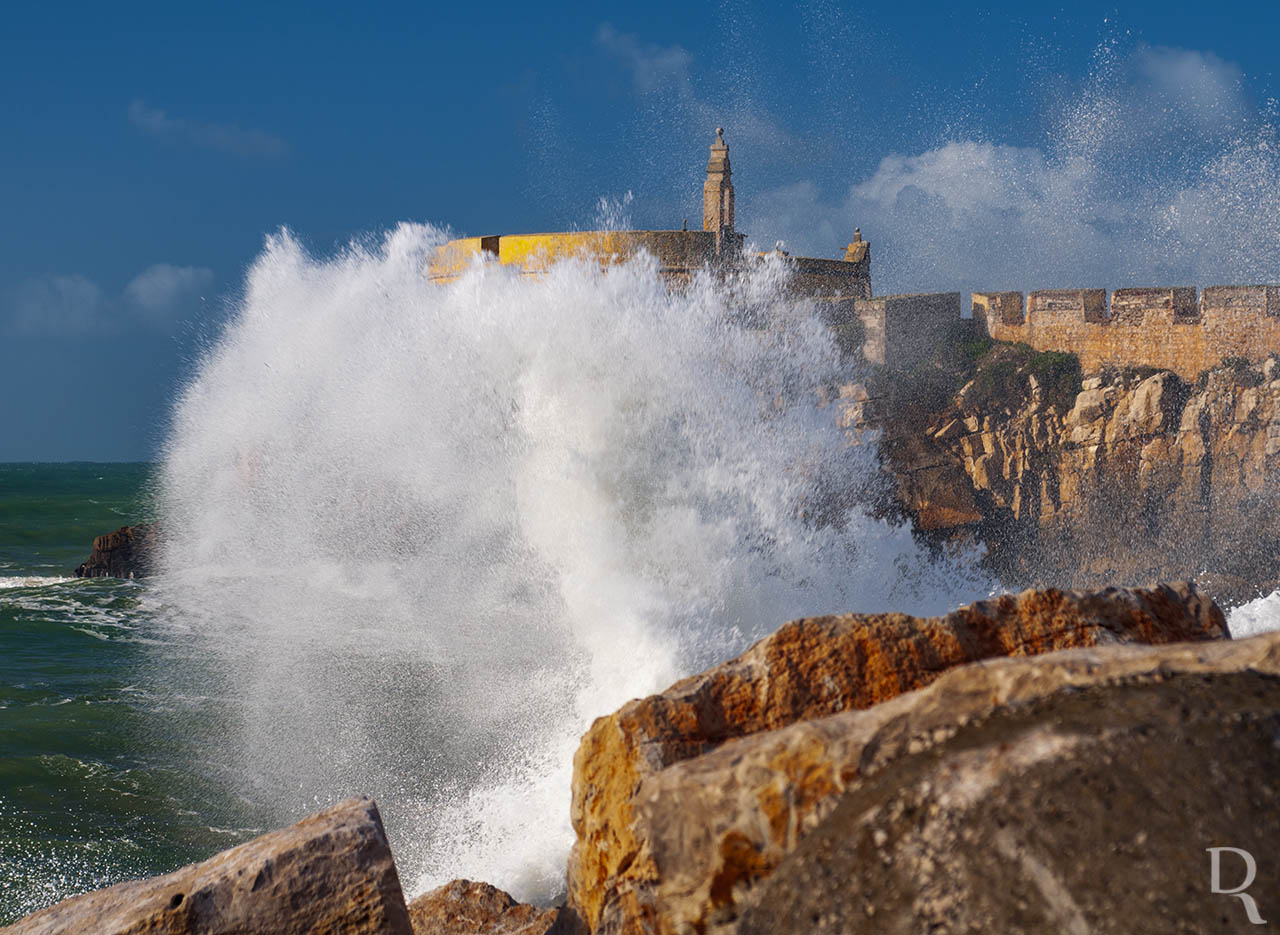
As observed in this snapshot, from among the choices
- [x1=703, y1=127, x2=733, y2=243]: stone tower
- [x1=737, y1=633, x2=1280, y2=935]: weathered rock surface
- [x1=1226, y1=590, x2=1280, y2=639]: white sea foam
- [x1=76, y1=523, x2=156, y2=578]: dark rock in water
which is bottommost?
[x1=737, y1=633, x2=1280, y2=935]: weathered rock surface

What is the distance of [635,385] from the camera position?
11023 mm

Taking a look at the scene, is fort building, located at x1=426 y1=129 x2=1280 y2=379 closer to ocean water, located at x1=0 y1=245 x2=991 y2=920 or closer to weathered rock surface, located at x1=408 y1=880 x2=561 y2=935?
ocean water, located at x1=0 y1=245 x2=991 y2=920

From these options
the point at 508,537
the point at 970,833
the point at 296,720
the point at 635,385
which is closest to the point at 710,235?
the point at 635,385

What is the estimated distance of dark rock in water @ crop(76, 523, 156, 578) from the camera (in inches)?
790

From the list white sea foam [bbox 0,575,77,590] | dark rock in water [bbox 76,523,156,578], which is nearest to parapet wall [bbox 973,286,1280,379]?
dark rock in water [bbox 76,523,156,578]

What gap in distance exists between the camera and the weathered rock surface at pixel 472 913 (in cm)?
378

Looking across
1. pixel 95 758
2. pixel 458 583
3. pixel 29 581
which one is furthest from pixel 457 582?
pixel 29 581

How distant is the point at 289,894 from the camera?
2865 millimetres

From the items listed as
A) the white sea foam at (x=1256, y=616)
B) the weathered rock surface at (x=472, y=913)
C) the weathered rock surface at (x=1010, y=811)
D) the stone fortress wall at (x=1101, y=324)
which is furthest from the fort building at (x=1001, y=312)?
the weathered rock surface at (x=1010, y=811)

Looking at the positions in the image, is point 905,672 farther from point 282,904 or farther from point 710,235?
point 710,235

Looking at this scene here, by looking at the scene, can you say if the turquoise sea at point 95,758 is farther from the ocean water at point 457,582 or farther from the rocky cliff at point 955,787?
the rocky cliff at point 955,787

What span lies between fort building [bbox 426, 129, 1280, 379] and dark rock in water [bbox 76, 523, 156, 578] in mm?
8032

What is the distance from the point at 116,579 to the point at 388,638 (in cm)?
1058

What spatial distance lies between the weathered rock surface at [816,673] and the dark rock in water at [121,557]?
19147 mm
